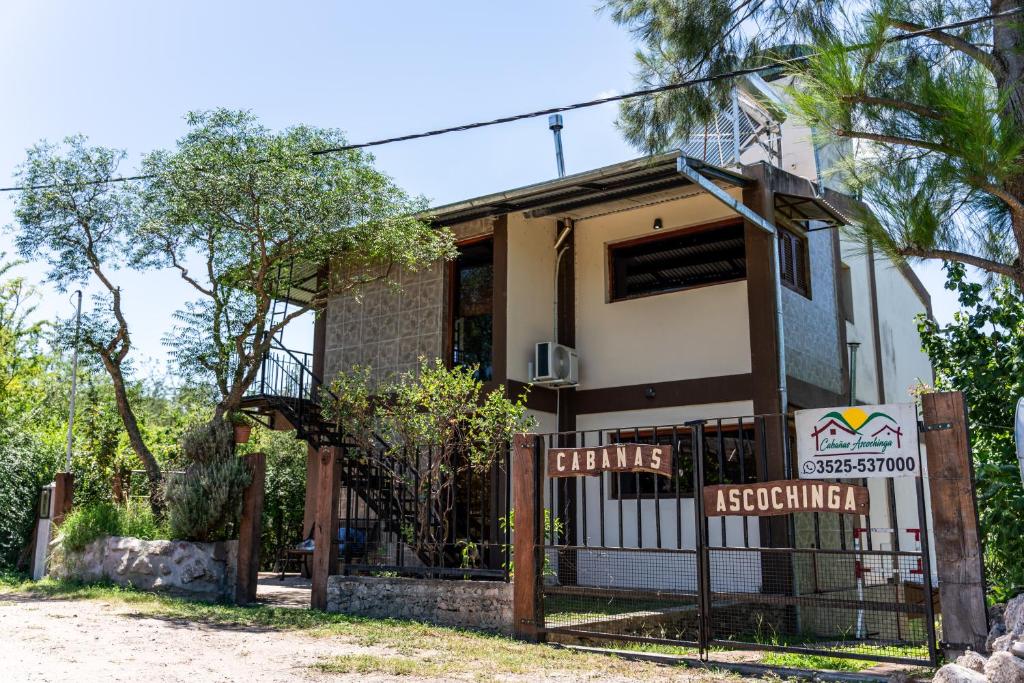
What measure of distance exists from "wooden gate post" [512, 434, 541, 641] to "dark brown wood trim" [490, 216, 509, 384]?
5166 mm

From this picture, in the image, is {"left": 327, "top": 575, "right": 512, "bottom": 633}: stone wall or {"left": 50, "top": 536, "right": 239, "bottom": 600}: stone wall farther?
{"left": 50, "top": 536, "right": 239, "bottom": 600}: stone wall

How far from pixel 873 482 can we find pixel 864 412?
348 inches

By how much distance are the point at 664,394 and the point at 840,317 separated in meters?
3.59

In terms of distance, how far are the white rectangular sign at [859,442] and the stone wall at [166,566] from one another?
7201 millimetres

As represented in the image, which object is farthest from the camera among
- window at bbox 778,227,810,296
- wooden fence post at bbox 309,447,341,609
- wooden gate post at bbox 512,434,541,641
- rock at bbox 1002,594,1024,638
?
window at bbox 778,227,810,296

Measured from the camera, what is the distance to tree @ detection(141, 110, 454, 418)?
11164 millimetres

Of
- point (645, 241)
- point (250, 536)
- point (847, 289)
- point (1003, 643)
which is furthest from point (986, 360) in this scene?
point (250, 536)

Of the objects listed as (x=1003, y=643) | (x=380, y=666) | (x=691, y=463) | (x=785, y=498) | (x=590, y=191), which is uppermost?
(x=590, y=191)

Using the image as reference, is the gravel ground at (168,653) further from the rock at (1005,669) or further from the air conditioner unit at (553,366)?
the air conditioner unit at (553,366)

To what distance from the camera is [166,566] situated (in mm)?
11008

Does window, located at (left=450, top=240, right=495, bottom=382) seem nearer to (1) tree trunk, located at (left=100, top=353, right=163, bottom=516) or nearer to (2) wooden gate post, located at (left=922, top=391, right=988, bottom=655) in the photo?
(1) tree trunk, located at (left=100, top=353, right=163, bottom=516)

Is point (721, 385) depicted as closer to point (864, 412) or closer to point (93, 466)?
point (864, 412)

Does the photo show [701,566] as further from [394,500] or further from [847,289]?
[847,289]

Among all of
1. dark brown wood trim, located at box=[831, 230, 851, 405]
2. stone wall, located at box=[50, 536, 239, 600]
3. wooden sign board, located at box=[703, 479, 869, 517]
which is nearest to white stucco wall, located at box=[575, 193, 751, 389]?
dark brown wood trim, located at box=[831, 230, 851, 405]
